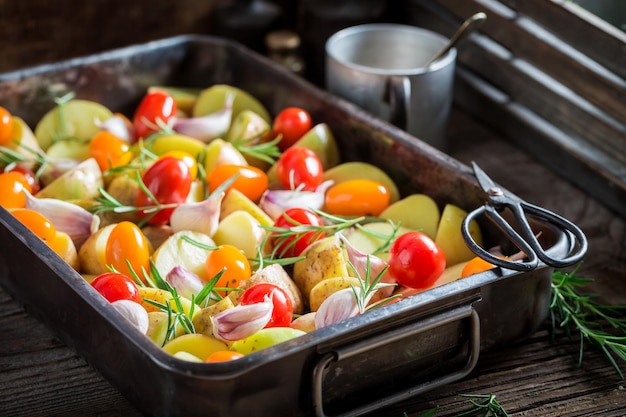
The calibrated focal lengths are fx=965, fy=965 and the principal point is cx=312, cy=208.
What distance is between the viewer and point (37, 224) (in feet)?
3.64

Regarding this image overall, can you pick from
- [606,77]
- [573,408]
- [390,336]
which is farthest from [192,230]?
[606,77]

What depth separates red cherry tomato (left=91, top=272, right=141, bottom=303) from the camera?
39.6 inches

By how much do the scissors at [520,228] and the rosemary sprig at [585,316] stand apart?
0.11 meters

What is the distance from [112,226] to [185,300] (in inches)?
7.4

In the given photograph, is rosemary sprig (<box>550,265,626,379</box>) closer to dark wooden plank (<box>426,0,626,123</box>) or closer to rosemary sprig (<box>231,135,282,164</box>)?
dark wooden plank (<box>426,0,626,123</box>)

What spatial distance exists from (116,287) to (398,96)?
1.80ft

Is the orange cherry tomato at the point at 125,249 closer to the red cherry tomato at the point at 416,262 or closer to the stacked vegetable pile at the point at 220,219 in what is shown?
the stacked vegetable pile at the point at 220,219

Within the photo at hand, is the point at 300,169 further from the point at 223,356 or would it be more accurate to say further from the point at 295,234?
the point at 223,356

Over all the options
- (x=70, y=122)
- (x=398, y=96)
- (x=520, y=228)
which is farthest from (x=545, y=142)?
(x=70, y=122)

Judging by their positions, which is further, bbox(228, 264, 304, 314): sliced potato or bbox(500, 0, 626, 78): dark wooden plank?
bbox(500, 0, 626, 78): dark wooden plank

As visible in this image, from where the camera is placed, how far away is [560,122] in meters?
1.52

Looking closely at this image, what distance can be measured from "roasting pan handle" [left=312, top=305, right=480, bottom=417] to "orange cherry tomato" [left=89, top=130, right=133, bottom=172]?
1.83 feet

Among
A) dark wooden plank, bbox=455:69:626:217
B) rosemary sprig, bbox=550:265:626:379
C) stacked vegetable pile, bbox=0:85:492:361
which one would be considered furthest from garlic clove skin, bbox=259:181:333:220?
dark wooden plank, bbox=455:69:626:217

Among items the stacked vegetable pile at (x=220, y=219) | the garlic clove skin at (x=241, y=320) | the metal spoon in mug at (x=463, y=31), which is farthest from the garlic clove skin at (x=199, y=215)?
the metal spoon in mug at (x=463, y=31)
